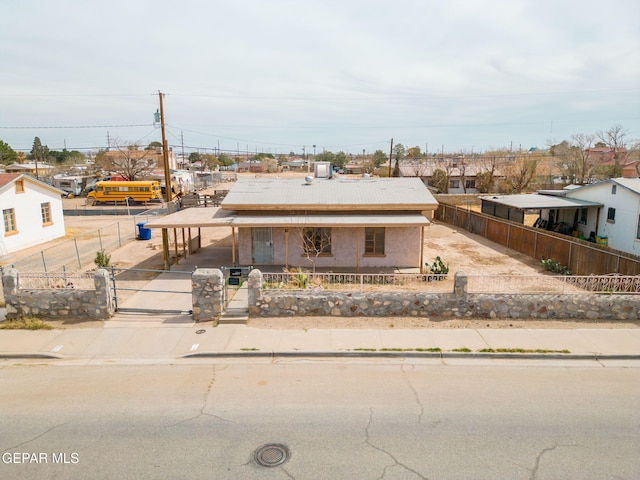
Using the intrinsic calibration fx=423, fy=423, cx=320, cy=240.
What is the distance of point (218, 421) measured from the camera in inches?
315

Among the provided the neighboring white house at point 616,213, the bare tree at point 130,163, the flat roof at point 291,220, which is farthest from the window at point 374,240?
the bare tree at point 130,163

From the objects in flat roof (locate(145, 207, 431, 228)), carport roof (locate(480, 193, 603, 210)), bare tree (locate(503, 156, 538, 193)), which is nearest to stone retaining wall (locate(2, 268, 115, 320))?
flat roof (locate(145, 207, 431, 228))

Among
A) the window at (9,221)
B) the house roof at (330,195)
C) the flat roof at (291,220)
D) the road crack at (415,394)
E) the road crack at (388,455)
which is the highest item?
the house roof at (330,195)

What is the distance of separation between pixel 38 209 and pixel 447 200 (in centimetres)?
3878

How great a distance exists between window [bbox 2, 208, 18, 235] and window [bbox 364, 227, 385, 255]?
2054 centimetres

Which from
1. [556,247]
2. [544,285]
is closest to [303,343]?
[544,285]

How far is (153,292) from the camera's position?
1620cm

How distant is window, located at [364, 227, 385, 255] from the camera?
20.5 metres

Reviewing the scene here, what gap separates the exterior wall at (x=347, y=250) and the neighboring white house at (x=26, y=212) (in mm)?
14565

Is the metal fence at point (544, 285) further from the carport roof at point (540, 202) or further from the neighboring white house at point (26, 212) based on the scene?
the neighboring white house at point (26, 212)

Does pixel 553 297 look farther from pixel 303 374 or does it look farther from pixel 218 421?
pixel 218 421

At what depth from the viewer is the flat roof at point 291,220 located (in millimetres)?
18984

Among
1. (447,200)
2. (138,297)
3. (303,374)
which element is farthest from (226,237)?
(447,200)

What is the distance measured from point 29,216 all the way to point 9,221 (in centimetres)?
151
